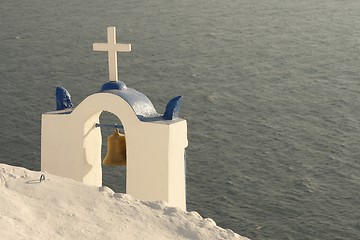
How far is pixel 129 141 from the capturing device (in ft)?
53.1

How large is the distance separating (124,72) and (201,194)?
21.6 m

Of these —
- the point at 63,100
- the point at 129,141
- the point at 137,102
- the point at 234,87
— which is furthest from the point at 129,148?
the point at 234,87

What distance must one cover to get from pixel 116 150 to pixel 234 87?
34.1 m

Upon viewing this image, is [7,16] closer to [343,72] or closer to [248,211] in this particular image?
[343,72]

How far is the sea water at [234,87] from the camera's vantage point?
33.6m

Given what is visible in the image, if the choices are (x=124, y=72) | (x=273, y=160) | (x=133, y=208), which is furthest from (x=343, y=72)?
(x=133, y=208)

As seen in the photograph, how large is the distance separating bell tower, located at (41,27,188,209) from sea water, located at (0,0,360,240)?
47.7ft

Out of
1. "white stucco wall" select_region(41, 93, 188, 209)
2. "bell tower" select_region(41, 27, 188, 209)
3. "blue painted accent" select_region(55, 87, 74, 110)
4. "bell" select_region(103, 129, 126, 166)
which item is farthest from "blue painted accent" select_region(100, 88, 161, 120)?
"blue painted accent" select_region(55, 87, 74, 110)

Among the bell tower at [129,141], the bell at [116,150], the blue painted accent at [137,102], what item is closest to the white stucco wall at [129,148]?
the bell tower at [129,141]

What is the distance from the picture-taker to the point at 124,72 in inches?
2110

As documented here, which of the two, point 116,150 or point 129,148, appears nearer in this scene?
point 129,148

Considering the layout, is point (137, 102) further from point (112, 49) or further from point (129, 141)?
point (112, 49)

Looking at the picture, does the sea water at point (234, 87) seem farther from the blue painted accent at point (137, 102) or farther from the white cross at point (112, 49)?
the white cross at point (112, 49)

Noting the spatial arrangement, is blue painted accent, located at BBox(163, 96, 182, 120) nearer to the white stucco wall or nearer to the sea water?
the white stucco wall
